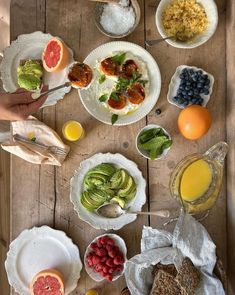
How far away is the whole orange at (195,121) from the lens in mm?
1504

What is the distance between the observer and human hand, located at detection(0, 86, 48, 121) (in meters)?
1.44

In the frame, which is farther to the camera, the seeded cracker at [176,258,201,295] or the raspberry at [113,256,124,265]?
the raspberry at [113,256,124,265]

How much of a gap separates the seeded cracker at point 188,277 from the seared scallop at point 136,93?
57 centimetres

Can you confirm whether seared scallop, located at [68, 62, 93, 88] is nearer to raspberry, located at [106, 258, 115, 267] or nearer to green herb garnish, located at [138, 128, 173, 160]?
green herb garnish, located at [138, 128, 173, 160]

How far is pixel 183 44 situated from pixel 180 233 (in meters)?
0.66

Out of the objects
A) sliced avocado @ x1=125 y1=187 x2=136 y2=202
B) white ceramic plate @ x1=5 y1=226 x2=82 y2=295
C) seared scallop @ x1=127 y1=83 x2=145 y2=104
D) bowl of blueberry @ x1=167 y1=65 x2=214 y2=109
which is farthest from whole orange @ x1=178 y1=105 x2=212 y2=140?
white ceramic plate @ x1=5 y1=226 x2=82 y2=295

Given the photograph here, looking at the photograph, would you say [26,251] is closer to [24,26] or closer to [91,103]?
[91,103]

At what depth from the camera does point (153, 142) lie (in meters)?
1.56

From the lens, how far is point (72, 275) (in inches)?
62.6

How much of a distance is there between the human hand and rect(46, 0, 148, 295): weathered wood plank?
0.55ft

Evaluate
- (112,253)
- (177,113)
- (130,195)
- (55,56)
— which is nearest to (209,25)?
(177,113)

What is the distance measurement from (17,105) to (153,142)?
481 millimetres

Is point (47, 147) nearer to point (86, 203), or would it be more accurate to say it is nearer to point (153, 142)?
point (86, 203)

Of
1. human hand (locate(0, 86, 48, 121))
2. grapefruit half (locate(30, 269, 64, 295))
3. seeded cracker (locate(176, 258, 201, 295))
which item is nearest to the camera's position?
seeded cracker (locate(176, 258, 201, 295))
